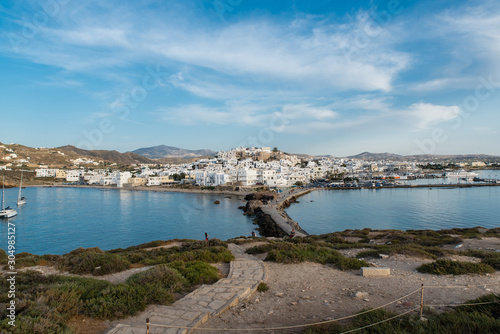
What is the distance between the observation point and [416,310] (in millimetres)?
4445

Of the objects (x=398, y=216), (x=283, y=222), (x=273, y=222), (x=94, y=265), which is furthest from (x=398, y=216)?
(x=94, y=265)

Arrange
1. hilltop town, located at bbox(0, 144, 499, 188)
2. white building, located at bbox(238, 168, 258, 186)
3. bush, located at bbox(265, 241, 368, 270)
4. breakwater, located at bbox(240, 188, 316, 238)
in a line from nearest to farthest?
bush, located at bbox(265, 241, 368, 270) → breakwater, located at bbox(240, 188, 316, 238) → white building, located at bbox(238, 168, 258, 186) → hilltop town, located at bbox(0, 144, 499, 188)

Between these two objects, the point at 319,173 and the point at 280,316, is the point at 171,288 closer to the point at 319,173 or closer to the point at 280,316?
the point at 280,316

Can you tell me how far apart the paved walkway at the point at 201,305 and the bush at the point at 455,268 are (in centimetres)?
419

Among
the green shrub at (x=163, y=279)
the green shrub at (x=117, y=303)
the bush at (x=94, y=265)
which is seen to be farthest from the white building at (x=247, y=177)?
the green shrub at (x=117, y=303)

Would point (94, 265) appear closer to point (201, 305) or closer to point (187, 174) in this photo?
point (201, 305)

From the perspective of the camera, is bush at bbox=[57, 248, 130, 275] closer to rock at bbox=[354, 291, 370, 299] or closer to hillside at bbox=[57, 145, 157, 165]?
rock at bbox=[354, 291, 370, 299]

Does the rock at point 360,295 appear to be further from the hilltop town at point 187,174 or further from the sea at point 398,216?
the hilltop town at point 187,174

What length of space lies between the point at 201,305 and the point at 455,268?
6.12 meters

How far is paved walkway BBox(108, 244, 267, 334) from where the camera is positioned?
12.8 ft

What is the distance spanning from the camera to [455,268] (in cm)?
673

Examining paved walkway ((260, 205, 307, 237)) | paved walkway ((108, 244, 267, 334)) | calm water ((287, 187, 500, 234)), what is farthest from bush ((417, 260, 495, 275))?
calm water ((287, 187, 500, 234))

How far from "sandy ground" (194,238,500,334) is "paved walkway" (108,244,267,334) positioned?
6.2 inches

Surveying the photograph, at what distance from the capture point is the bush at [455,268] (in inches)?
263
